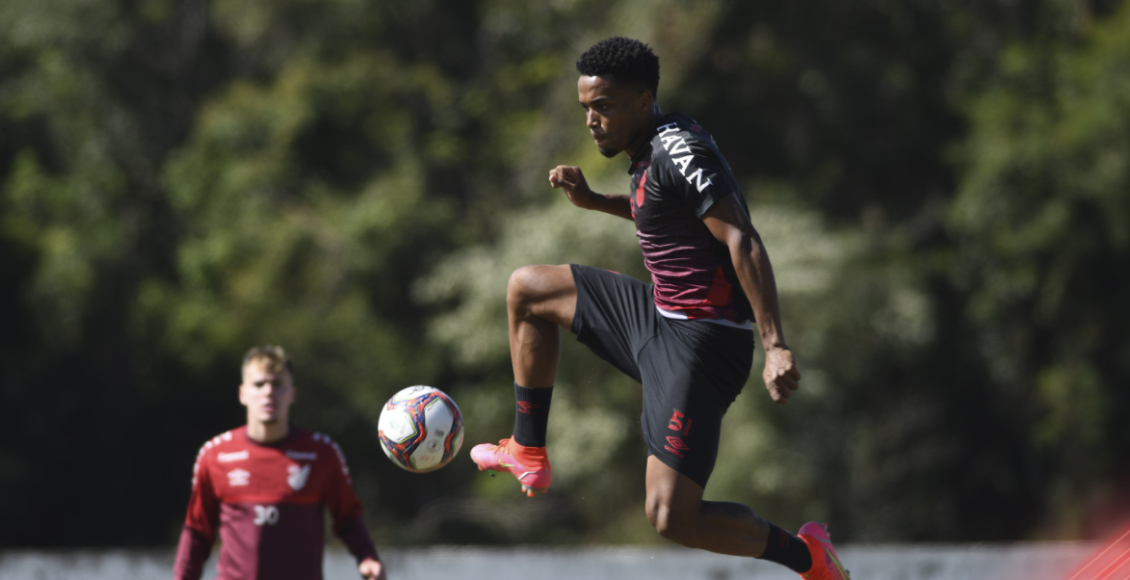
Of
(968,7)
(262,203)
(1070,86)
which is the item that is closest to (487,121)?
(262,203)

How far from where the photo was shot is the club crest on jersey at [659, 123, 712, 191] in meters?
4.35

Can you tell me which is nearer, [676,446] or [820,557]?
[676,446]

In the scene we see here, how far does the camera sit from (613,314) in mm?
4934

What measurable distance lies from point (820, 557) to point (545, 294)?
1.56 meters

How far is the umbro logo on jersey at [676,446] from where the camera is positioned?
4570 millimetres

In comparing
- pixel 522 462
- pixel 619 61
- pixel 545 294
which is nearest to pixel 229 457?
pixel 522 462

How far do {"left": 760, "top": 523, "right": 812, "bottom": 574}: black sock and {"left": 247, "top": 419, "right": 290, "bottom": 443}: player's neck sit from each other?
261 centimetres

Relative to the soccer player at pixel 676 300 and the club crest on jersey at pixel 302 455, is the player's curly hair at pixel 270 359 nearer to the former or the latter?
the club crest on jersey at pixel 302 455

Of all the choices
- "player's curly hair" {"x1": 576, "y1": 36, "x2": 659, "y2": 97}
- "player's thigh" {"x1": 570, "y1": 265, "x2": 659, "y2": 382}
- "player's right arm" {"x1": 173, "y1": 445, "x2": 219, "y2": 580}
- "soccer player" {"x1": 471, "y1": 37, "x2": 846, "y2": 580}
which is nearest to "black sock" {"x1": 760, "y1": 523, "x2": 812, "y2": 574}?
"soccer player" {"x1": 471, "y1": 37, "x2": 846, "y2": 580}

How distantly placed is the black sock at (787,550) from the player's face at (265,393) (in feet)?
8.36

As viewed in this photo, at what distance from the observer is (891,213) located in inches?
874

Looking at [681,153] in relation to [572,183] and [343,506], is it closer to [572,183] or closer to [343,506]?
[572,183]

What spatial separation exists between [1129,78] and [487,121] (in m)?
12.2

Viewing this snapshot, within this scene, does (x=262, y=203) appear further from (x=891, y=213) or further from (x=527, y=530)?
(x=891, y=213)
